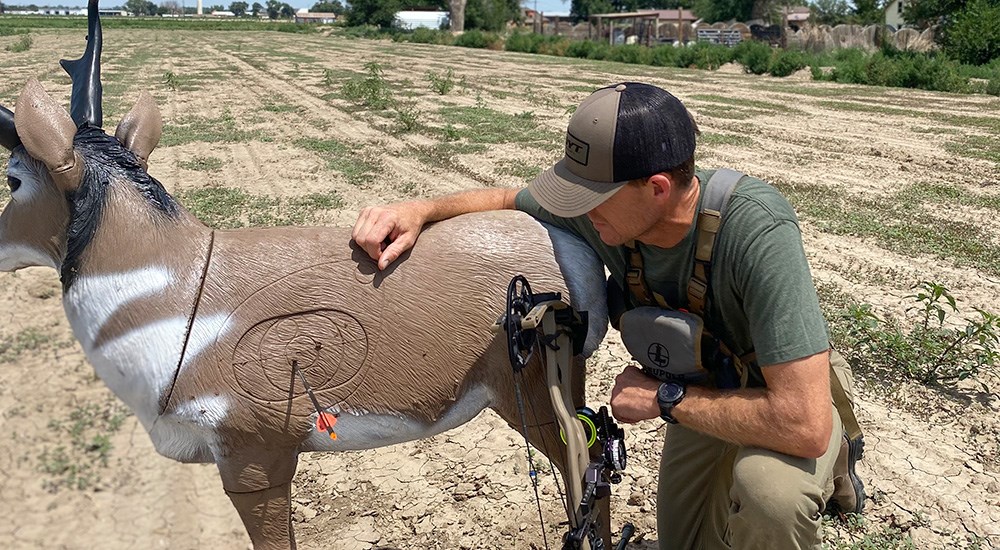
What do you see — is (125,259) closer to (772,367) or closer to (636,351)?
(636,351)

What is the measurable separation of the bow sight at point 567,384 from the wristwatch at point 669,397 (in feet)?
0.71

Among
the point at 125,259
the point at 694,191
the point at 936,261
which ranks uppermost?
the point at 694,191

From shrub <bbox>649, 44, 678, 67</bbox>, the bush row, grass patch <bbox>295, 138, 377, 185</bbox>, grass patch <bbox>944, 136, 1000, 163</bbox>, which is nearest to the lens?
grass patch <bbox>295, 138, 377, 185</bbox>

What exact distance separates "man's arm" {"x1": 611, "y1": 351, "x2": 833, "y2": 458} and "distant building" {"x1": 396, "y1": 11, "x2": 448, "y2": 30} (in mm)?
59167

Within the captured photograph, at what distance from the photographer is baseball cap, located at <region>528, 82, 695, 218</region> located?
197 centimetres

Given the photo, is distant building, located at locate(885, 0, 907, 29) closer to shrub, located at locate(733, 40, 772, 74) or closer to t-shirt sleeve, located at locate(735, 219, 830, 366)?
shrub, located at locate(733, 40, 772, 74)

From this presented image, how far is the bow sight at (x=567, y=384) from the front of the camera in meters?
2.07

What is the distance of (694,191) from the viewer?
2145mm

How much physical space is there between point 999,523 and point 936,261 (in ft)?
10.7

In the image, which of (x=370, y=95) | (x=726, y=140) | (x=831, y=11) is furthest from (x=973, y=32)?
(x=831, y=11)

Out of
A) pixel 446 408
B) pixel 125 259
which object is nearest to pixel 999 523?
pixel 446 408

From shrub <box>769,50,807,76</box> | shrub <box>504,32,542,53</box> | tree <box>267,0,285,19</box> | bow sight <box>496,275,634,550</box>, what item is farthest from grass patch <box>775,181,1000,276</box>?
tree <box>267,0,285,19</box>

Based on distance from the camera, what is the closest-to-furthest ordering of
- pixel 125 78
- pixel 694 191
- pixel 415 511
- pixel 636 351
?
pixel 694 191, pixel 636 351, pixel 415 511, pixel 125 78

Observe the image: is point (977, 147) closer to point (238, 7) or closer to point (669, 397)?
point (669, 397)
